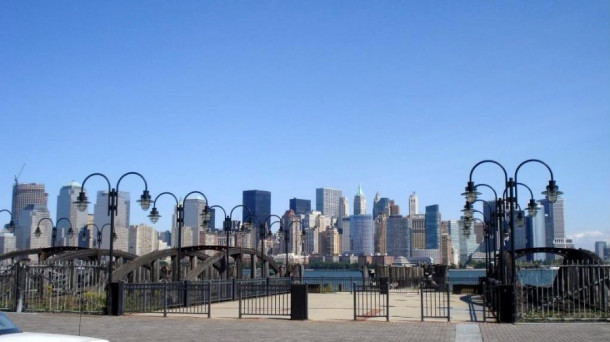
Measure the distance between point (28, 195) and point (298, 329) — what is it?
137 meters

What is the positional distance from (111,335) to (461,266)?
550ft

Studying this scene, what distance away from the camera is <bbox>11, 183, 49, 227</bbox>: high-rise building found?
137125mm

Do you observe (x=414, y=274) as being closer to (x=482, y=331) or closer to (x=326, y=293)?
(x=326, y=293)

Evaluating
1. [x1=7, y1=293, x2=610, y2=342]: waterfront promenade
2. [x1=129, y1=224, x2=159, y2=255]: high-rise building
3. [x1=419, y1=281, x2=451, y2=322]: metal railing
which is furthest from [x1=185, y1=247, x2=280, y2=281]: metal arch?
[x1=129, y1=224, x2=159, y2=255]: high-rise building

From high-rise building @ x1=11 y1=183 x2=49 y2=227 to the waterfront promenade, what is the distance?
122m

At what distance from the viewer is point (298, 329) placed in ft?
63.0

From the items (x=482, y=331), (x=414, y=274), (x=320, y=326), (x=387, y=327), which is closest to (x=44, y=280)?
(x=320, y=326)

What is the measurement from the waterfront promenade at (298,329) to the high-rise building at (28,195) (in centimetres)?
12163

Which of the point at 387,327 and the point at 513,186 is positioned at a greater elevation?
the point at 513,186

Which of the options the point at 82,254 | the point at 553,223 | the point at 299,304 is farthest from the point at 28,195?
the point at 299,304

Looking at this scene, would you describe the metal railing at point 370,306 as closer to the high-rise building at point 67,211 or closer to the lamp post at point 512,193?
the lamp post at point 512,193

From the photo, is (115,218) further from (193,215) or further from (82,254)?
(82,254)

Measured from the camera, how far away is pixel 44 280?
2630cm

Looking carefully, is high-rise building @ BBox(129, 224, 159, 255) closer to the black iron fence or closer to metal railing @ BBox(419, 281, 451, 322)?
the black iron fence
